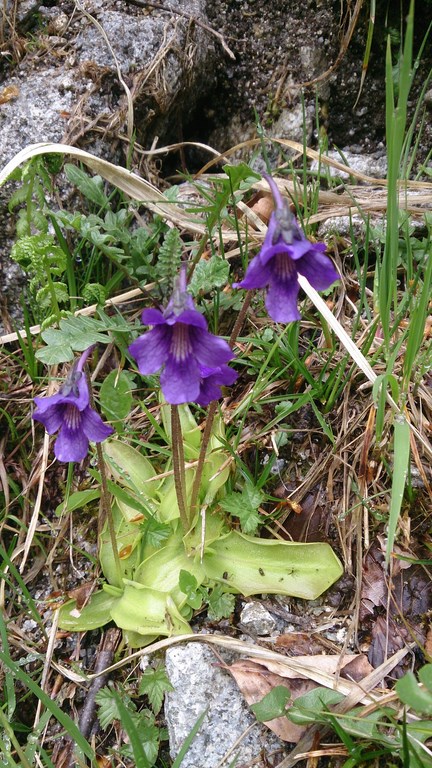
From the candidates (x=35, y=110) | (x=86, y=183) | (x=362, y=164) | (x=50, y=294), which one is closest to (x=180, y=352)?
(x=50, y=294)

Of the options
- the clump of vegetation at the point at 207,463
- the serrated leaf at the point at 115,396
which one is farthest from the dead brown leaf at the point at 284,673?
the serrated leaf at the point at 115,396

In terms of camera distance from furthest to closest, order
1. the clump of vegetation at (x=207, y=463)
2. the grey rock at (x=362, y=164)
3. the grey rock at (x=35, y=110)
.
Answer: the grey rock at (x=362, y=164)
the grey rock at (x=35, y=110)
the clump of vegetation at (x=207, y=463)

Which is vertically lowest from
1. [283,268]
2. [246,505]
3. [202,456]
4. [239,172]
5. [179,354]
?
[246,505]

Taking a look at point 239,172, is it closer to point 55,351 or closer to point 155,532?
point 55,351

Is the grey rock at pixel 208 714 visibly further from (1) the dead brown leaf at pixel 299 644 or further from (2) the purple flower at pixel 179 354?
(2) the purple flower at pixel 179 354

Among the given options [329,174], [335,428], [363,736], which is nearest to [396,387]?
[335,428]

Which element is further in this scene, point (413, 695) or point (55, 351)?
point (55, 351)
